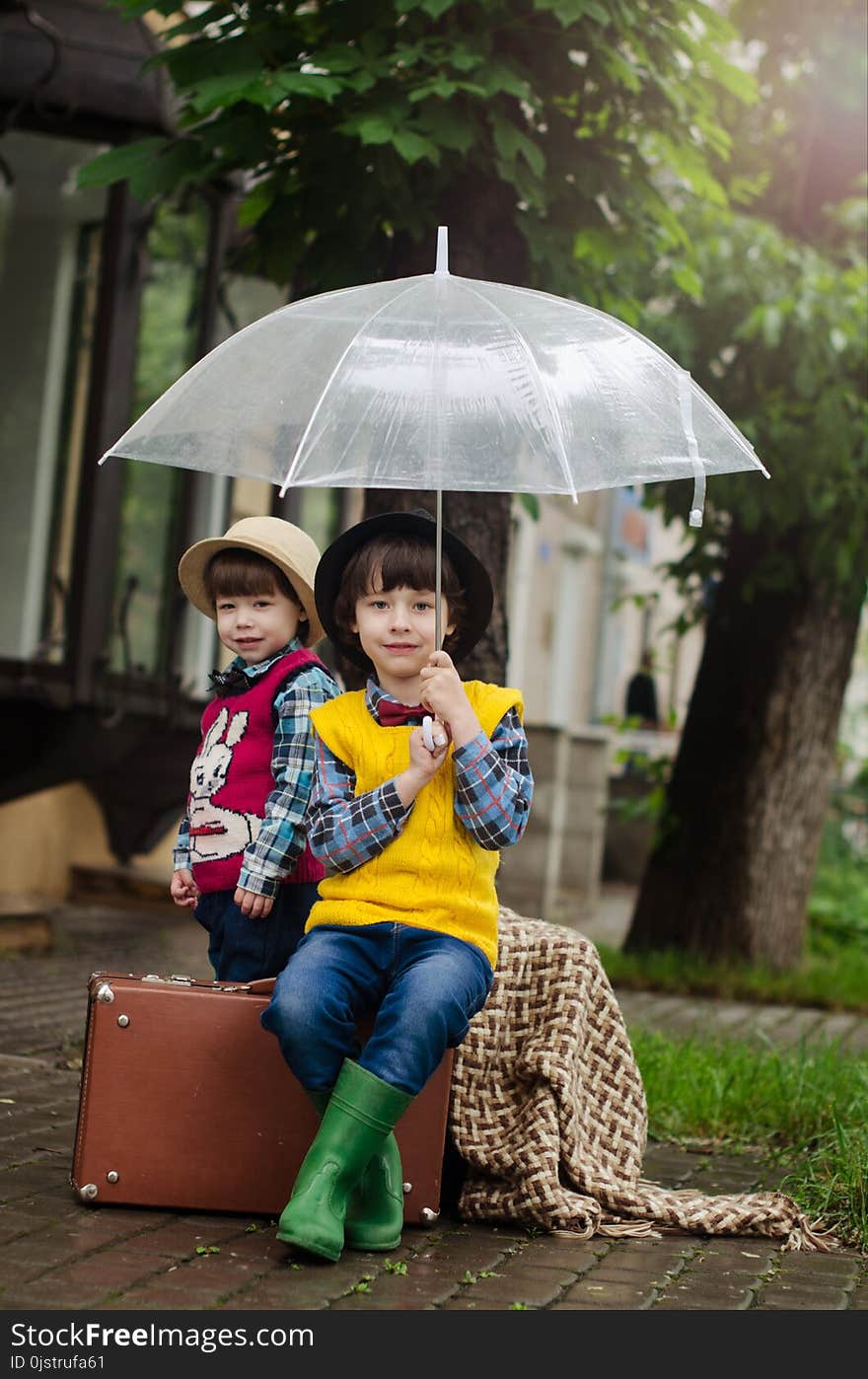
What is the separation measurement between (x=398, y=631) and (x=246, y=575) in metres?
0.57

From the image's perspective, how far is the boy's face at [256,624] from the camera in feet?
13.8

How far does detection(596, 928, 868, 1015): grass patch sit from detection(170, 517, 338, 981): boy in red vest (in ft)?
15.3

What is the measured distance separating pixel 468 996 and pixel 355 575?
91cm

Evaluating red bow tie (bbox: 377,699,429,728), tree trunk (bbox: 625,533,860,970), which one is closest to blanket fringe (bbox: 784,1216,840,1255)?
red bow tie (bbox: 377,699,429,728)

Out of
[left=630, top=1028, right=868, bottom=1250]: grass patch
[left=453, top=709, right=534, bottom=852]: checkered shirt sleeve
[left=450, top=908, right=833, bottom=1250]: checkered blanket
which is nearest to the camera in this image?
[left=453, top=709, right=534, bottom=852]: checkered shirt sleeve

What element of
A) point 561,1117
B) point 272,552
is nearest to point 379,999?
point 561,1117

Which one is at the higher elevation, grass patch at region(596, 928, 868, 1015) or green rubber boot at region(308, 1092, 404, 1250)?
green rubber boot at region(308, 1092, 404, 1250)

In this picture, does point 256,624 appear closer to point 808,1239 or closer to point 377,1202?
point 377,1202

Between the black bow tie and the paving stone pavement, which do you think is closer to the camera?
the paving stone pavement

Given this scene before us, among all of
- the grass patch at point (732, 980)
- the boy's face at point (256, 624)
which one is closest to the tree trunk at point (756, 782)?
the grass patch at point (732, 980)

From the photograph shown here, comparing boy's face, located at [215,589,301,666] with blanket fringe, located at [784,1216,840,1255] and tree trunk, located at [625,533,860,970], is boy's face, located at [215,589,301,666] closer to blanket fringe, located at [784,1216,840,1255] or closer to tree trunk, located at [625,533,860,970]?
blanket fringe, located at [784,1216,840,1255]

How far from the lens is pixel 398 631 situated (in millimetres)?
3750

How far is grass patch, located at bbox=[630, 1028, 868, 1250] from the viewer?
438cm
